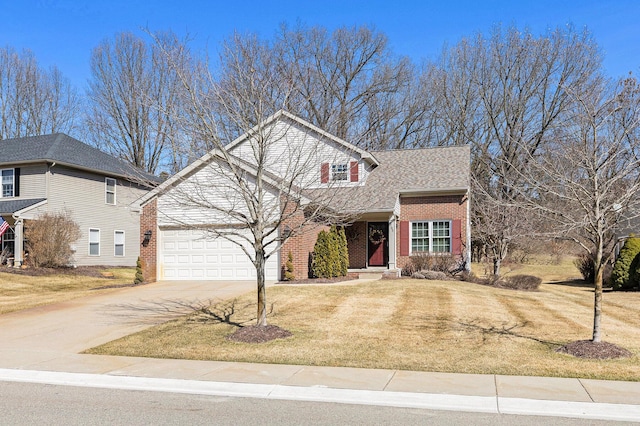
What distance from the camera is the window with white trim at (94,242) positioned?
3056 cm

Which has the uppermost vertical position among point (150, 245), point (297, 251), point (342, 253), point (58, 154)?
point (58, 154)

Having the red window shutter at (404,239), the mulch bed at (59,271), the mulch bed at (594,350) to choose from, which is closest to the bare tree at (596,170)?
the mulch bed at (594,350)

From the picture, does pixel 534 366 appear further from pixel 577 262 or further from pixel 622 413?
pixel 577 262

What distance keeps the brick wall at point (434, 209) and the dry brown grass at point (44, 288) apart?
12750mm

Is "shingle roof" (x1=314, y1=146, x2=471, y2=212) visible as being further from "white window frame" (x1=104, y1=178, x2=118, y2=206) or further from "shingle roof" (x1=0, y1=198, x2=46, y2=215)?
"white window frame" (x1=104, y1=178, x2=118, y2=206)

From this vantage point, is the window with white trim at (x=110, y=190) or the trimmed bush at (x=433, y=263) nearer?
the trimmed bush at (x=433, y=263)

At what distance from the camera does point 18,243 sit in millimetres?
26172

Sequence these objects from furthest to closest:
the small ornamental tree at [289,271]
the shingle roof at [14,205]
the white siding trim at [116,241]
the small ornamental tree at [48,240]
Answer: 1. the white siding trim at [116,241]
2. the shingle roof at [14,205]
3. the small ornamental tree at [48,240]
4. the small ornamental tree at [289,271]

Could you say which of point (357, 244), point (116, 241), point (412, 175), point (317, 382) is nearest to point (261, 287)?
point (317, 382)

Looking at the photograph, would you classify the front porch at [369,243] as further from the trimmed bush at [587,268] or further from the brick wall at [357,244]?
the trimmed bush at [587,268]

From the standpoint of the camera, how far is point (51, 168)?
92.0ft

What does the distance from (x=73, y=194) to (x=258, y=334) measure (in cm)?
2209

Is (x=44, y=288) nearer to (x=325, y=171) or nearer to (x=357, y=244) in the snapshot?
(x=357, y=244)

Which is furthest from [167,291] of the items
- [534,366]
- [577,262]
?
[577,262]
